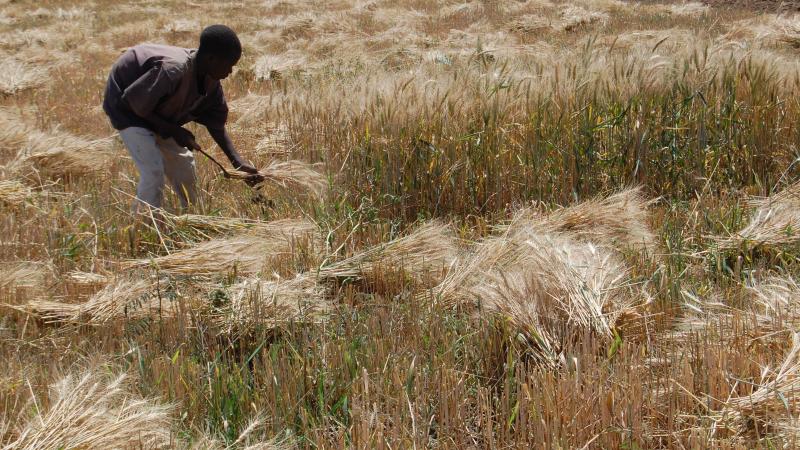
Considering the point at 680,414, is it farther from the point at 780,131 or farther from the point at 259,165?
the point at 259,165

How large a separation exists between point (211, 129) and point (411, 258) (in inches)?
65.9

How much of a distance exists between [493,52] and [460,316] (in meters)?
8.18

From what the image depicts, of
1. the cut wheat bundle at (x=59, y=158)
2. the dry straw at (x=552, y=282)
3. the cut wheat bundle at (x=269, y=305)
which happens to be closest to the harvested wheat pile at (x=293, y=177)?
the dry straw at (x=552, y=282)

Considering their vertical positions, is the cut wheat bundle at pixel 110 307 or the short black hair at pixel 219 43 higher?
the short black hair at pixel 219 43

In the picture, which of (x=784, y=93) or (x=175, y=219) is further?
(x=784, y=93)

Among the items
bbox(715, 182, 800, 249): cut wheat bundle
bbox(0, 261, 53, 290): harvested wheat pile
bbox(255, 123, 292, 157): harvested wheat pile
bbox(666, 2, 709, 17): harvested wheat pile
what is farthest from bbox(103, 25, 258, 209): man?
bbox(666, 2, 709, 17): harvested wheat pile

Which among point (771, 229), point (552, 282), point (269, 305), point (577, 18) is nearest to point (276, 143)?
point (269, 305)

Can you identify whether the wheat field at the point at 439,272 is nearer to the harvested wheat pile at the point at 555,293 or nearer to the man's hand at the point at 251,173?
the harvested wheat pile at the point at 555,293

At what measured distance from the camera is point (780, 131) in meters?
4.86

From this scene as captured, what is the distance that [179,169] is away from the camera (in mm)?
4621

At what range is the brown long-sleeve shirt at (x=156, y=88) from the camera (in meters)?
4.02

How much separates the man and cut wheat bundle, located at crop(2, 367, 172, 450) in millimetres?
2116

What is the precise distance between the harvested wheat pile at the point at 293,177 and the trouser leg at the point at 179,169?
35 cm

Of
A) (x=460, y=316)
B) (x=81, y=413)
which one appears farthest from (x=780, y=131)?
(x=81, y=413)
